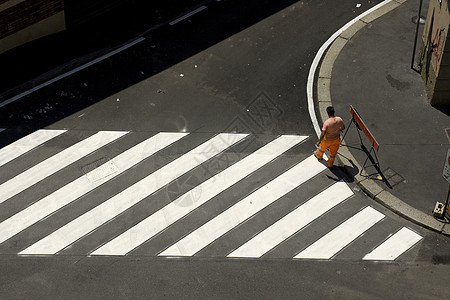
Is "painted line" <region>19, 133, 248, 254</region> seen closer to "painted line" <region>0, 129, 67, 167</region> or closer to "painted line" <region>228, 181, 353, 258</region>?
"painted line" <region>228, 181, 353, 258</region>

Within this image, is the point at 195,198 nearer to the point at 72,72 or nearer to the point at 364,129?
the point at 364,129

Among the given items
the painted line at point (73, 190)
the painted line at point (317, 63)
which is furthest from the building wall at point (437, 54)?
the painted line at point (73, 190)

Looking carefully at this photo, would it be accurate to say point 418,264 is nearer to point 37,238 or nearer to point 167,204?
point 167,204

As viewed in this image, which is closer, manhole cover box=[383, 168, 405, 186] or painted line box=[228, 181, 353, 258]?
painted line box=[228, 181, 353, 258]

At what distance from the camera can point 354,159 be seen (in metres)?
16.6

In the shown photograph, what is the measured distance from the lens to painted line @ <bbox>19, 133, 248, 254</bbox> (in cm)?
1507

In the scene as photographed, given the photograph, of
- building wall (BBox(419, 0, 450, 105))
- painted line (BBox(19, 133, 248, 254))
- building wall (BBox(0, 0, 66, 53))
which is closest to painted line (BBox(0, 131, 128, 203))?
painted line (BBox(19, 133, 248, 254))

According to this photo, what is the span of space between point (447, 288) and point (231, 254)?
4416mm

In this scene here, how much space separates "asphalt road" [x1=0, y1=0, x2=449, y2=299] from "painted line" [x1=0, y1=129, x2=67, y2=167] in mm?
219

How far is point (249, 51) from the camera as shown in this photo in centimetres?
1969

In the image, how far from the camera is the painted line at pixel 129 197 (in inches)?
593

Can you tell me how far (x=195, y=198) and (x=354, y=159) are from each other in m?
3.93

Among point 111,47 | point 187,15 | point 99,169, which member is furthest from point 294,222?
point 187,15

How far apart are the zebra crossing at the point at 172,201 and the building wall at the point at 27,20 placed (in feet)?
11.3
